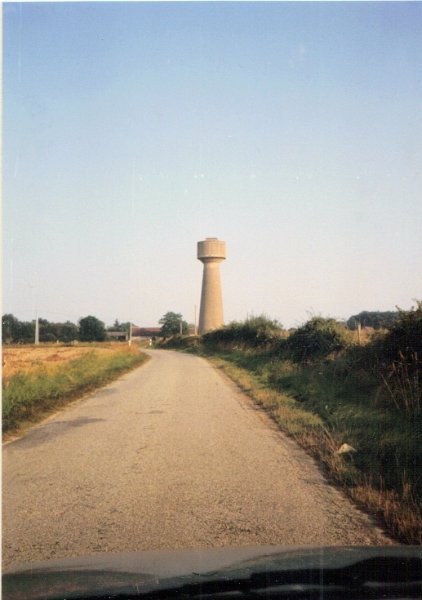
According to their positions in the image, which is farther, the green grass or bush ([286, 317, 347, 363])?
bush ([286, 317, 347, 363])

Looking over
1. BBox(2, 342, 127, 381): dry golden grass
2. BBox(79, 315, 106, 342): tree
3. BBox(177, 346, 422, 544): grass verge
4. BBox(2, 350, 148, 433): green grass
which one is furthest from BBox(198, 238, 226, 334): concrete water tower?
BBox(79, 315, 106, 342): tree

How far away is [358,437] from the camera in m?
7.78

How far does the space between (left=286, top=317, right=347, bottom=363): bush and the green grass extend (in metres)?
6.86

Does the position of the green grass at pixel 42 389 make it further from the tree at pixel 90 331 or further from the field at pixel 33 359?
the tree at pixel 90 331

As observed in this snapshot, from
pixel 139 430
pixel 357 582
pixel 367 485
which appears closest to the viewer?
pixel 357 582

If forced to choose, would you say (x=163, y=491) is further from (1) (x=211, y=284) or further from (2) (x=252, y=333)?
(1) (x=211, y=284)

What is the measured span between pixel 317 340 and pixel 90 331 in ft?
296

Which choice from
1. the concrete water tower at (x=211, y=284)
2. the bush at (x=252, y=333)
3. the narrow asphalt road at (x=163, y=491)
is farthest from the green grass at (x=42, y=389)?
the concrete water tower at (x=211, y=284)

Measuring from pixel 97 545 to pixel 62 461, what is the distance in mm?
3030

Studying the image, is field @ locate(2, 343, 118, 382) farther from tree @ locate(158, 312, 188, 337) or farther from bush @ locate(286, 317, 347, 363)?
tree @ locate(158, 312, 188, 337)

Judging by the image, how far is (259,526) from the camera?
4.36 metres

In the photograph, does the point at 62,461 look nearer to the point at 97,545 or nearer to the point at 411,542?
the point at 97,545

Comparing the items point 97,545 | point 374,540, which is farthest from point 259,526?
point 97,545

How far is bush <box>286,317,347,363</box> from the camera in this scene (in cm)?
1820
